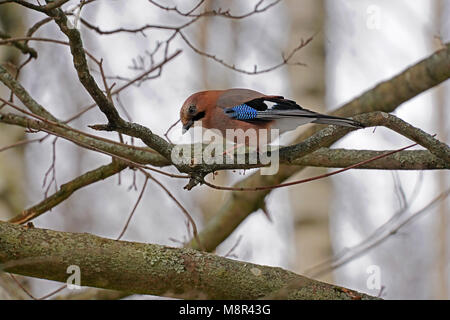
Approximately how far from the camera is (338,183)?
12.8 m

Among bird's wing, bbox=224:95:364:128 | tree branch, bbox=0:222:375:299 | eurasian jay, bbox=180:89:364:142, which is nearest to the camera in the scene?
tree branch, bbox=0:222:375:299

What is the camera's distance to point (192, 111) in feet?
11.9

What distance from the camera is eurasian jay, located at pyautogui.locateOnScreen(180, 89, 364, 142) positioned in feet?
11.3

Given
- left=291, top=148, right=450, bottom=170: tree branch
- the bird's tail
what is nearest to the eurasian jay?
left=291, top=148, right=450, bottom=170: tree branch

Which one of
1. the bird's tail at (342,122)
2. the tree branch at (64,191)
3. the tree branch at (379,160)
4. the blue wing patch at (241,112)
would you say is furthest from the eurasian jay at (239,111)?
the tree branch at (64,191)

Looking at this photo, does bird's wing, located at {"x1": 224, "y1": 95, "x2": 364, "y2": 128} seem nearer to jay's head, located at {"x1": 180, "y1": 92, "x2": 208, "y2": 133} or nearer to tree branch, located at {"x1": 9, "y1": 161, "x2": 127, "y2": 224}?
jay's head, located at {"x1": 180, "y1": 92, "x2": 208, "y2": 133}

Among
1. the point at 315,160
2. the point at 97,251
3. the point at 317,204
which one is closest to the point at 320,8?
the point at 317,204

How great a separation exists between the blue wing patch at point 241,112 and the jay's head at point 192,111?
16cm

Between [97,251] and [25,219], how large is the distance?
1180mm

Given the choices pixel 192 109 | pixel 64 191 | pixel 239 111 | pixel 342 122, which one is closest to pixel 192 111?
pixel 192 109

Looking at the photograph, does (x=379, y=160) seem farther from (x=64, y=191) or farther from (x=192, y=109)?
(x=64, y=191)

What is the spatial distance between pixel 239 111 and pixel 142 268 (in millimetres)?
1440

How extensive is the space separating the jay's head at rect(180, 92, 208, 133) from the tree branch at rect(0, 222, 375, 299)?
1.16 meters
